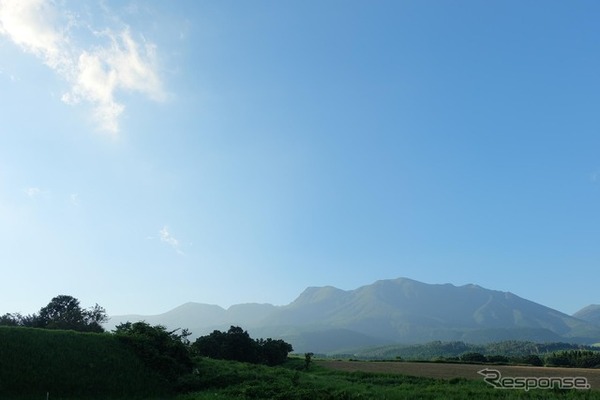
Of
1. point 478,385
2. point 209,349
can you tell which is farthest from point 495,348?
point 478,385

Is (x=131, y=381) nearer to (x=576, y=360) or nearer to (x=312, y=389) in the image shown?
(x=312, y=389)

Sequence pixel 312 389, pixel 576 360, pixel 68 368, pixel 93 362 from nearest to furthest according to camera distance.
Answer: pixel 312 389, pixel 68 368, pixel 93 362, pixel 576 360

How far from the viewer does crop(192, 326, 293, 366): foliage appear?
2458 inches

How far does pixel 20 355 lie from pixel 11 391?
15.2 ft

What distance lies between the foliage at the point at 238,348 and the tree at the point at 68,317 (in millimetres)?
20028

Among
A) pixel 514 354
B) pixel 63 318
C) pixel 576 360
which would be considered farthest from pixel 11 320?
pixel 514 354

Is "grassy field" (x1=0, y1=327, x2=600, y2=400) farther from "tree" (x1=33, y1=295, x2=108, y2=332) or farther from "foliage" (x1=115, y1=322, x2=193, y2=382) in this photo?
"tree" (x1=33, y1=295, x2=108, y2=332)

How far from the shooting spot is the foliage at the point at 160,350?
123ft

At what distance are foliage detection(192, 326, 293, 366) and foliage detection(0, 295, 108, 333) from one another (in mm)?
20160

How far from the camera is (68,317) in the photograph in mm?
72375

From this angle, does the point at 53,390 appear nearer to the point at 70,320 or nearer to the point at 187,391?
the point at 187,391

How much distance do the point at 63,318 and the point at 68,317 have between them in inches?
50.0

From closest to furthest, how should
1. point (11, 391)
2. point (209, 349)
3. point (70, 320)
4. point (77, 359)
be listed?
point (11, 391), point (77, 359), point (209, 349), point (70, 320)

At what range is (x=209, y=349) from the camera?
63.0m
